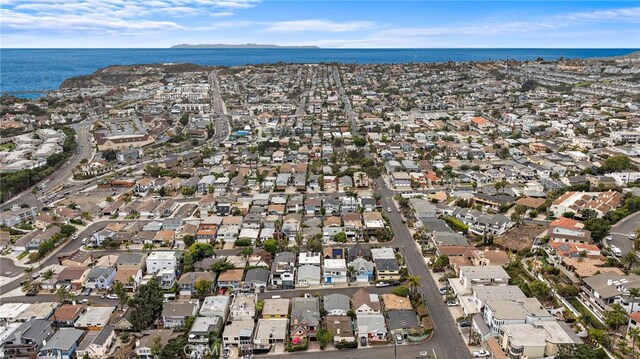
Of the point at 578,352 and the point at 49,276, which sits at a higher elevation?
the point at 578,352

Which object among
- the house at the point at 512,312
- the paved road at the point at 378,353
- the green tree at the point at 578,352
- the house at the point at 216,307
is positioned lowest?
the paved road at the point at 378,353

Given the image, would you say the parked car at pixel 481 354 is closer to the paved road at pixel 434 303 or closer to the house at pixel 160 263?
the paved road at pixel 434 303

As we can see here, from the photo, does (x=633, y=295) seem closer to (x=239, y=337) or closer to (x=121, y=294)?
(x=239, y=337)

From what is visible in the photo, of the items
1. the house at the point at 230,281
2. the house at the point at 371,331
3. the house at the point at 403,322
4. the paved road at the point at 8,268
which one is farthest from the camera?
the paved road at the point at 8,268

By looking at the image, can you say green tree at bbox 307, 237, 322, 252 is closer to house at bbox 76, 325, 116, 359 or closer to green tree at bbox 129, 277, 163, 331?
green tree at bbox 129, 277, 163, 331

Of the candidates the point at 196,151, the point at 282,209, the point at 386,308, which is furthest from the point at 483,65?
the point at 386,308

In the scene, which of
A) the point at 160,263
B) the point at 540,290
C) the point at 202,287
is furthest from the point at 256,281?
the point at 540,290

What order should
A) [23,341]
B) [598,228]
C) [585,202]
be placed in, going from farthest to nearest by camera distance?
[585,202]
[598,228]
[23,341]

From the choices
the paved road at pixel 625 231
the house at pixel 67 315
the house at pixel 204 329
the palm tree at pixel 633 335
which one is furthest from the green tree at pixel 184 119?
the palm tree at pixel 633 335
